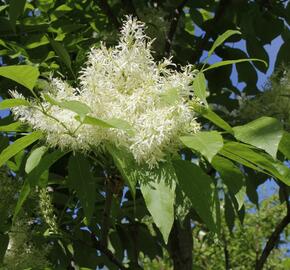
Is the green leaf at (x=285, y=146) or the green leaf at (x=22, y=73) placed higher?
the green leaf at (x=22, y=73)

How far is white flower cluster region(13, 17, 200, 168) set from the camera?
3.87ft

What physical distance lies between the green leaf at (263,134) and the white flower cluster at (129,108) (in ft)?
0.39

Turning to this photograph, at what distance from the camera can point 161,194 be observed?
1127 mm

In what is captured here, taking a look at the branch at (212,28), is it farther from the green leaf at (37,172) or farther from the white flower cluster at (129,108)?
the green leaf at (37,172)

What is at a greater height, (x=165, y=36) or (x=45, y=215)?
(x=165, y=36)

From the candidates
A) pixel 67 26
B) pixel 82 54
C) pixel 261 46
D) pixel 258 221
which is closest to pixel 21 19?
pixel 67 26

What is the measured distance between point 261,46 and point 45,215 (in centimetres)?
144

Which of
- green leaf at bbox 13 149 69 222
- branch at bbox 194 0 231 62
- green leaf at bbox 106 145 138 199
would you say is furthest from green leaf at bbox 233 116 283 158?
branch at bbox 194 0 231 62

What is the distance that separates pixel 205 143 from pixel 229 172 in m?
0.17

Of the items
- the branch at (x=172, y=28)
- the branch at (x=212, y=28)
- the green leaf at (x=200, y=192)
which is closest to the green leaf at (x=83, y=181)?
the green leaf at (x=200, y=192)

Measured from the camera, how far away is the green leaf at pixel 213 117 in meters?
1.20

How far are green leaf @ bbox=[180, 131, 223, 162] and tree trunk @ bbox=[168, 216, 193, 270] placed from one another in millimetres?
1212

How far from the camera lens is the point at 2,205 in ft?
6.02

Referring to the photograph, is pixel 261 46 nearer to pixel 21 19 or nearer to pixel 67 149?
pixel 21 19
